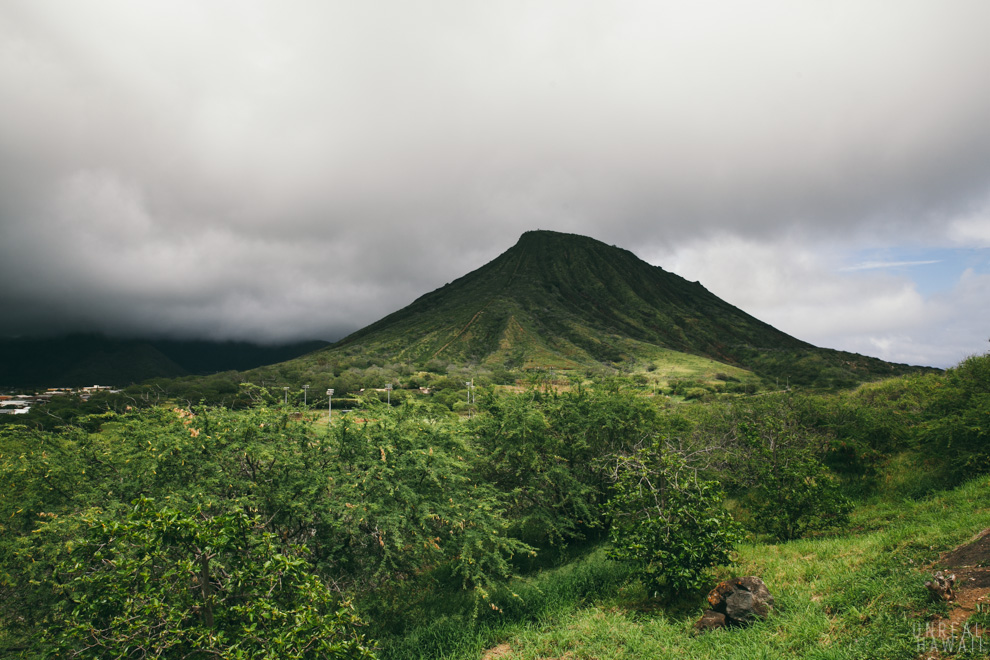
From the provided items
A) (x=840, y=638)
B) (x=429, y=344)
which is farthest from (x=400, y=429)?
(x=429, y=344)

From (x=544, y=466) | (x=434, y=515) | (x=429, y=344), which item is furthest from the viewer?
(x=429, y=344)

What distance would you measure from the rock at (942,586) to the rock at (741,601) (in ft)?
7.57

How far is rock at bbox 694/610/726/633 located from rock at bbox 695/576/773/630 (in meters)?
0.02

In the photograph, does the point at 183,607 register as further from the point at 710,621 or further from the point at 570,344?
the point at 570,344

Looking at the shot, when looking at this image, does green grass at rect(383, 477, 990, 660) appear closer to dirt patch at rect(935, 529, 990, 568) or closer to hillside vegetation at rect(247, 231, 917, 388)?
dirt patch at rect(935, 529, 990, 568)

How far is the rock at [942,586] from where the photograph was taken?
6.50m

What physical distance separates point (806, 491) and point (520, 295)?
178852 millimetres

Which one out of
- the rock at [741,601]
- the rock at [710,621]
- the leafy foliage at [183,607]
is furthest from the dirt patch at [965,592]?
the leafy foliage at [183,607]

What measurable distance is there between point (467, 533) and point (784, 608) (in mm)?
6593

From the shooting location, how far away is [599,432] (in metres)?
15.4

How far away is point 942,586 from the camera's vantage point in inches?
257

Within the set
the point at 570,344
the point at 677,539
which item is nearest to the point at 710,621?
the point at 677,539

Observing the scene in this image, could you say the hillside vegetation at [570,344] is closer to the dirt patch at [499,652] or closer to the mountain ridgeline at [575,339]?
the mountain ridgeline at [575,339]

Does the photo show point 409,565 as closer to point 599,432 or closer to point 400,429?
point 400,429
